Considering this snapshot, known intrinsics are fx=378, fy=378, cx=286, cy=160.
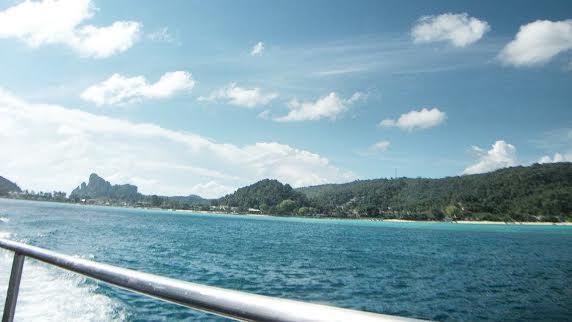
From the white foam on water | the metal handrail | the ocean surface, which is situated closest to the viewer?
the metal handrail

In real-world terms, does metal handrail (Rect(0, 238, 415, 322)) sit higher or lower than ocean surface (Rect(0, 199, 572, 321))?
higher

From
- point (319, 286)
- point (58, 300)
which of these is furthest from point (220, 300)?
point (319, 286)

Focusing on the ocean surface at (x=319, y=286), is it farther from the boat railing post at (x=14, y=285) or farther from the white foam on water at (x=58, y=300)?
the boat railing post at (x=14, y=285)

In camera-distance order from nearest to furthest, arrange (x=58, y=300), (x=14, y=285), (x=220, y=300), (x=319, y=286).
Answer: (x=220, y=300), (x=14, y=285), (x=58, y=300), (x=319, y=286)

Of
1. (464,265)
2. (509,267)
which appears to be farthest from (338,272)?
(509,267)

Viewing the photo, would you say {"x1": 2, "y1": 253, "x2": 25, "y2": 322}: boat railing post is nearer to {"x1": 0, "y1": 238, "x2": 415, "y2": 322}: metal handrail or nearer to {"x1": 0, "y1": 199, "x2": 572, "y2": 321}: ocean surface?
{"x1": 0, "y1": 238, "x2": 415, "y2": 322}: metal handrail

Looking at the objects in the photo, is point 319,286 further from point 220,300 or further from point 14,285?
point 220,300

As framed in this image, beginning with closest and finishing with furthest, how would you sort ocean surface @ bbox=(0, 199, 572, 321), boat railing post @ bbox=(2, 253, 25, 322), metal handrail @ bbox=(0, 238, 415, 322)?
1. metal handrail @ bbox=(0, 238, 415, 322)
2. boat railing post @ bbox=(2, 253, 25, 322)
3. ocean surface @ bbox=(0, 199, 572, 321)

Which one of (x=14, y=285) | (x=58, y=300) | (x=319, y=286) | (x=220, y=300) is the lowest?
(x=319, y=286)

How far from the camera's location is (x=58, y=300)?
51.1 ft

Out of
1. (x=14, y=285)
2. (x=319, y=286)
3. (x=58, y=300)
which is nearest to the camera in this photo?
(x=14, y=285)

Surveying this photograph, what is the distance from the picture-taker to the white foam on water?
1379 cm

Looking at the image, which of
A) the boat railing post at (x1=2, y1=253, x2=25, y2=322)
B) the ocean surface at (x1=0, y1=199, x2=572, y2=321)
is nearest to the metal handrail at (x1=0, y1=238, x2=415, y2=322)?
Result: the boat railing post at (x1=2, y1=253, x2=25, y2=322)

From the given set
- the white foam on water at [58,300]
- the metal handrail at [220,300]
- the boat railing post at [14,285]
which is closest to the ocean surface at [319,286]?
the white foam on water at [58,300]
